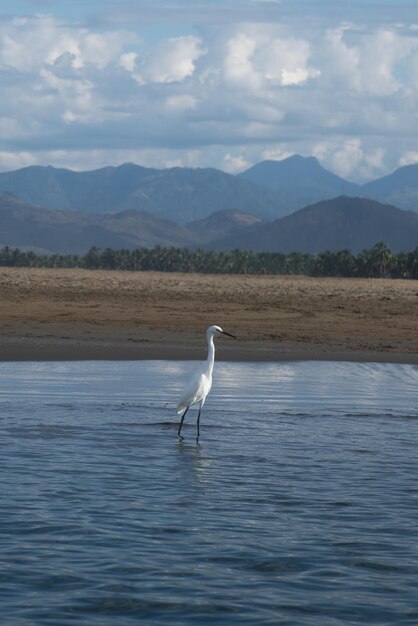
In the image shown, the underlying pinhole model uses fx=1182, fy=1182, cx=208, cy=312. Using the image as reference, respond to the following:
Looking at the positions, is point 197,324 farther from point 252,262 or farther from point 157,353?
point 252,262

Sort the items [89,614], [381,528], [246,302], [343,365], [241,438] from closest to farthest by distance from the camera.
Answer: [89,614] < [381,528] < [241,438] < [343,365] < [246,302]

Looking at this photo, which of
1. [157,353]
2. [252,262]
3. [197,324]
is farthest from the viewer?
[252,262]

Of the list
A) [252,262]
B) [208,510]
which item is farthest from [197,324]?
[252,262]

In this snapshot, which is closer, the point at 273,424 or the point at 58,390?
the point at 273,424

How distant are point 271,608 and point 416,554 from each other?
7.12 feet

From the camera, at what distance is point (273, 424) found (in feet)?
61.0

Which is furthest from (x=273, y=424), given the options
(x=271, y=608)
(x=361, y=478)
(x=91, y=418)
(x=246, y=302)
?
(x=246, y=302)

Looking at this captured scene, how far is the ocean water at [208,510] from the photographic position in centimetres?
951

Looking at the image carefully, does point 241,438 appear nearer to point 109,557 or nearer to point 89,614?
point 109,557

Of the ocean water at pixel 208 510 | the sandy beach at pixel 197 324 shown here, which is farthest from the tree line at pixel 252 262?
the ocean water at pixel 208 510

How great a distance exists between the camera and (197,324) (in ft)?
120

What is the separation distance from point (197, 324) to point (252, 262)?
89541mm

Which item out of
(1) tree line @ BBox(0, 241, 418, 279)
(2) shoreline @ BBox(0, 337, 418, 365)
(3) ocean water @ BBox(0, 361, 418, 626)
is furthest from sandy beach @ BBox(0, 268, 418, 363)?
(1) tree line @ BBox(0, 241, 418, 279)

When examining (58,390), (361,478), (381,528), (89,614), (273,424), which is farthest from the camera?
(58,390)
